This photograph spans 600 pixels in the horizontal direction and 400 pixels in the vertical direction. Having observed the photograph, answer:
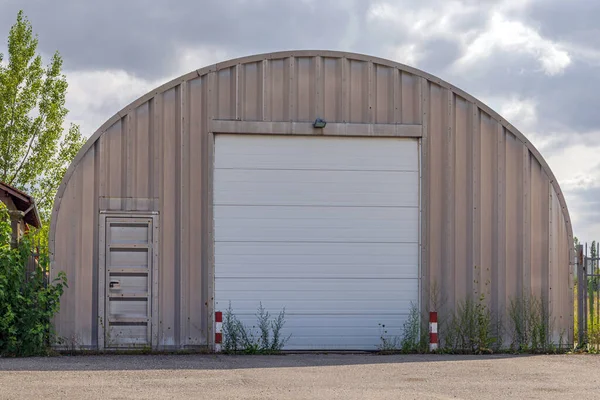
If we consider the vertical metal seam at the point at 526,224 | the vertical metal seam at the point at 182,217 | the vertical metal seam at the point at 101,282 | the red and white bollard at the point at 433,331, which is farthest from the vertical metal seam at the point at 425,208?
the vertical metal seam at the point at 101,282

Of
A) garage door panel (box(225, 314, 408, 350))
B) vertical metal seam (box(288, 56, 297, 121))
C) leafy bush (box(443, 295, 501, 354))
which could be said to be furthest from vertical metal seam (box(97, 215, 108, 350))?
leafy bush (box(443, 295, 501, 354))

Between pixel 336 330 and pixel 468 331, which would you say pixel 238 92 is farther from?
pixel 468 331

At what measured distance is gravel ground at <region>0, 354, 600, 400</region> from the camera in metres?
12.3

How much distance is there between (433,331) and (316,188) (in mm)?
3325

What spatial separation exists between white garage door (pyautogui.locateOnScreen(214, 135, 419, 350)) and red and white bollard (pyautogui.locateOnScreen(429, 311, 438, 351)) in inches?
29.8

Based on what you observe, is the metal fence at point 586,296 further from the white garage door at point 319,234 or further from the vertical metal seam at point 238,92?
the vertical metal seam at point 238,92

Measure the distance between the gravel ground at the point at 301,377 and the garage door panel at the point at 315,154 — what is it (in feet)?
11.5

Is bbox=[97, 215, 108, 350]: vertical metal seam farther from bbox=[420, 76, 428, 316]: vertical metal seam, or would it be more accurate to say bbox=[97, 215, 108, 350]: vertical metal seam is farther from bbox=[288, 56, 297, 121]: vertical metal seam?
bbox=[420, 76, 428, 316]: vertical metal seam

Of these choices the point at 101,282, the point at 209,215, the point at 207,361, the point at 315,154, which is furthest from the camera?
the point at 315,154

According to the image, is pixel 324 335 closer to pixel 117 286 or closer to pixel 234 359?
A: pixel 234 359

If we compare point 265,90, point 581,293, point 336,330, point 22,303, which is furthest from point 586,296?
point 22,303

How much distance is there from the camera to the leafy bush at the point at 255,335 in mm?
17453

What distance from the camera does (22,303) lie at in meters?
16.7

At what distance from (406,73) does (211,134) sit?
3.77 metres
